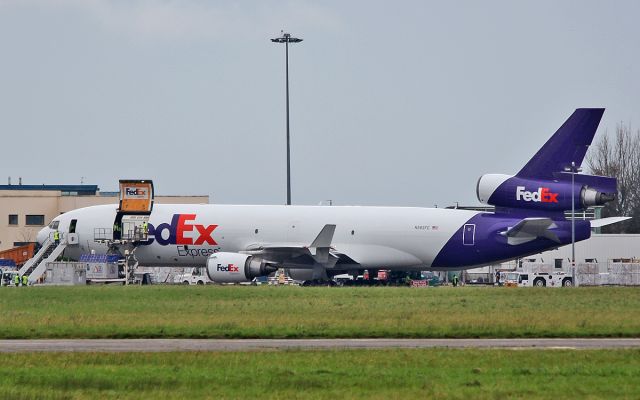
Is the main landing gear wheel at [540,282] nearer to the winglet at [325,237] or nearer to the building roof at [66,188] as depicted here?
the winglet at [325,237]

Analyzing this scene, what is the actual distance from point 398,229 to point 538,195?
28.0ft

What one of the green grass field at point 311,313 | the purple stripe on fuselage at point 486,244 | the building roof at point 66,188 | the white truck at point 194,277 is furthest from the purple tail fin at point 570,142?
the building roof at point 66,188

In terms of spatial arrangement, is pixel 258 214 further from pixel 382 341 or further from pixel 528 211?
pixel 382 341

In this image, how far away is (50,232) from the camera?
74438 millimetres

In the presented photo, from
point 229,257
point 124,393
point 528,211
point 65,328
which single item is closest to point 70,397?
point 124,393

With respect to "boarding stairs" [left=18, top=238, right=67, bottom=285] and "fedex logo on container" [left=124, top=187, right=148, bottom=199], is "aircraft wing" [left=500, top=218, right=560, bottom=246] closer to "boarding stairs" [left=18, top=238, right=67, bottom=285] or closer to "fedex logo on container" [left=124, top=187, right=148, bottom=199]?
"fedex logo on container" [left=124, top=187, right=148, bottom=199]

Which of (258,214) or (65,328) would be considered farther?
(258,214)

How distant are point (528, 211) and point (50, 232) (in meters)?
29.9

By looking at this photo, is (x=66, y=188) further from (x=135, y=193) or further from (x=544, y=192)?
(x=544, y=192)

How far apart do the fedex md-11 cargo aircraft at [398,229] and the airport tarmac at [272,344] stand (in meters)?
36.3

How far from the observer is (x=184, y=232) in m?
70.6

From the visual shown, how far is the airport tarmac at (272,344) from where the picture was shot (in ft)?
95.7

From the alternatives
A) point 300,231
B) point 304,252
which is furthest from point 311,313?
point 300,231

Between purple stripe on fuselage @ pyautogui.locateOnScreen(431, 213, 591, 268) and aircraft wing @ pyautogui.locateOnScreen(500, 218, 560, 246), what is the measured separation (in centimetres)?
27
